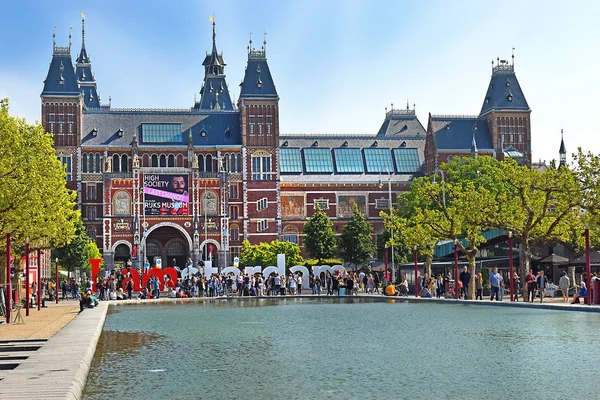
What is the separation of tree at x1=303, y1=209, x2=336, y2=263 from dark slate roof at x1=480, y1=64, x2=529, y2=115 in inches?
989

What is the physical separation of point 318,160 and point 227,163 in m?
11.4

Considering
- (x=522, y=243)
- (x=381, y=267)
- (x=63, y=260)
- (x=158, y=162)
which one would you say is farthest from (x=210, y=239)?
(x=522, y=243)

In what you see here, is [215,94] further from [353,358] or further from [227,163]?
[353,358]

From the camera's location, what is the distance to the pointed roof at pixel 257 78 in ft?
298

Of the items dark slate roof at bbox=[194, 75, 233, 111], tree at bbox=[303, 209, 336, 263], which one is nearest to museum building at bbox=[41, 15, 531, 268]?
tree at bbox=[303, 209, 336, 263]

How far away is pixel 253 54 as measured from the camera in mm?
91938

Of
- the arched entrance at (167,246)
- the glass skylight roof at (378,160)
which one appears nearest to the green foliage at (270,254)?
the arched entrance at (167,246)

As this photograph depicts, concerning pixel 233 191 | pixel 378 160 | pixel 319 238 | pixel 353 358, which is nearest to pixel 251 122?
pixel 233 191

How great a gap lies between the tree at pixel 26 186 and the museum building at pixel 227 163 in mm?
47022

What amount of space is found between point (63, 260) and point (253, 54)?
101 ft

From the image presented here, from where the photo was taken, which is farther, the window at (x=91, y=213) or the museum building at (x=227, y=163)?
the window at (x=91, y=213)

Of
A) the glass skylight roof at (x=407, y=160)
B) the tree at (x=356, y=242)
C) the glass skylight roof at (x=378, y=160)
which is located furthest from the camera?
the glass skylight roof at (x=407, y=160)

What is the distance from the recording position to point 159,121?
303ft

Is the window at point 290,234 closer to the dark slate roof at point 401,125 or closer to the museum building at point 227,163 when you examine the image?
the museum building at point 227,163
